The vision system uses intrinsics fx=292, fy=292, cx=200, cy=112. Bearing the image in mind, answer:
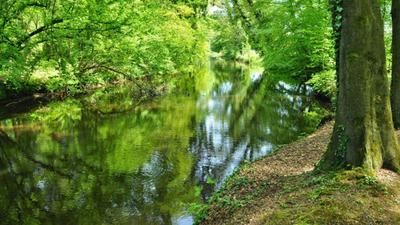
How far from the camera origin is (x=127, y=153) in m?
10.4

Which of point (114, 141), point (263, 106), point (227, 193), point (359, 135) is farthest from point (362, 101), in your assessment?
point (263, 106)

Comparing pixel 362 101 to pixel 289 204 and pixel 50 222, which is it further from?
pixel 50 222

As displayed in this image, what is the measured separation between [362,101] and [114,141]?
9485 mm

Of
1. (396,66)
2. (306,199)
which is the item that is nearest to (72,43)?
(396,66)

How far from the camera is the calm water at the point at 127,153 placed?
22.4 ft

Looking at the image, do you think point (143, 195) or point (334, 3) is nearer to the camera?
point (334, 3)

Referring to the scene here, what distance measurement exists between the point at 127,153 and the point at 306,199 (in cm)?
719

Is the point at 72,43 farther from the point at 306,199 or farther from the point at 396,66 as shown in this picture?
the point at 306,199

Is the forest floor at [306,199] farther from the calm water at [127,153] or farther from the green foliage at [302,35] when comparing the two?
the green foliage at [302,35]

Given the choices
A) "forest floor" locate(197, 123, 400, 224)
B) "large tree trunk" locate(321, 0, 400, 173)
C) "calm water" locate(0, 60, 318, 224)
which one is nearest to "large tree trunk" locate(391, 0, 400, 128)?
"forest floor" locate(197, 123, 400, 224)

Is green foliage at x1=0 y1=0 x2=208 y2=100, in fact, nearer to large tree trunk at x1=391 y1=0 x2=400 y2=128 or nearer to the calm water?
the calm water

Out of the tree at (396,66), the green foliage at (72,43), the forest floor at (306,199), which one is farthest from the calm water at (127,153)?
the tree at (396,66)

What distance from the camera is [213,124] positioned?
47.3ft

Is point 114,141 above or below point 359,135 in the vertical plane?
below
